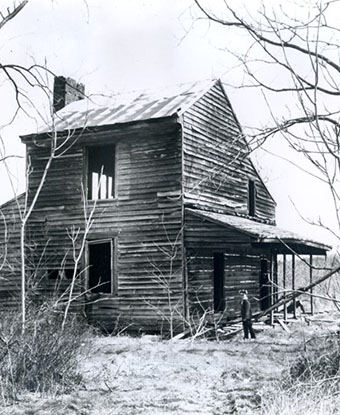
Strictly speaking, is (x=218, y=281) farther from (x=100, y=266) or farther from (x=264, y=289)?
(x=264, y=289)

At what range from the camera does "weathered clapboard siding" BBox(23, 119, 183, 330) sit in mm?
16250

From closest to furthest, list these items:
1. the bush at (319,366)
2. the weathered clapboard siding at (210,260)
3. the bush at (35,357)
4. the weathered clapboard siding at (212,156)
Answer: the bush at (319,366)
the bush at (35,357)
the weathered clapboard siding at (210,260)
the weathered clapboard siding at (212,156)

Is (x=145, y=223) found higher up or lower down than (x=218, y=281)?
higher up

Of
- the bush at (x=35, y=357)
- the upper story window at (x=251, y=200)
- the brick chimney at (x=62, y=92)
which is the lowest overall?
the bush at (x=35, y=357)

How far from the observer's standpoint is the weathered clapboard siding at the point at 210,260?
52.5 feet

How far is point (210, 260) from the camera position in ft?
56.9

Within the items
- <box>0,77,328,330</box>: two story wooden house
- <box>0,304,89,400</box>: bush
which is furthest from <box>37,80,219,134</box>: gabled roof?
<box>0,304,89,400</box>: bush

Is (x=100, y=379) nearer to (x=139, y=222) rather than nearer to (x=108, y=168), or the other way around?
(x=139, y=222)

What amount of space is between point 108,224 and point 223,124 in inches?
233

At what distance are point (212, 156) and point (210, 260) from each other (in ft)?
11.8

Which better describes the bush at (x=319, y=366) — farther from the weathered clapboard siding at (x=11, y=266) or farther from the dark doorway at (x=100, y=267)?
the weathered clapboard siding at (x=11, y=266)

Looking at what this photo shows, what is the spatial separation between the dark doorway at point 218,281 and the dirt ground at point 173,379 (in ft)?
12.7

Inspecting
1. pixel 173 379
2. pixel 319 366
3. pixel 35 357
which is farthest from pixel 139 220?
pixel 319 366

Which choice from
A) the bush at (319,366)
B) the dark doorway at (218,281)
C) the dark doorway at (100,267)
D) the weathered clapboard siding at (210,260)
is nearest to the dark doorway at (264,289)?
the weathered clapboard siding at (210,260)
